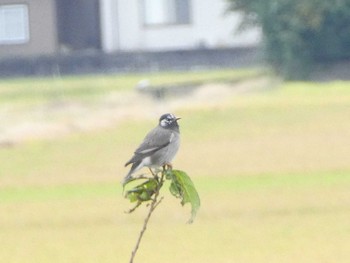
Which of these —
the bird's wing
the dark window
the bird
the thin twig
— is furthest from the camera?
the dark window

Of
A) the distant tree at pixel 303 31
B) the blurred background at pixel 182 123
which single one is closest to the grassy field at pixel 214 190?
the blurred background at pixel 182 123

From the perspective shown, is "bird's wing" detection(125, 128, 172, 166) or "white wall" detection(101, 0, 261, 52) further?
"white wall" detection(101, 0, 261, 52)

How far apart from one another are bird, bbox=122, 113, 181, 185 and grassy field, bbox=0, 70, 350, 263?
9.35m

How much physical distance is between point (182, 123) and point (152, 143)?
88.8ft

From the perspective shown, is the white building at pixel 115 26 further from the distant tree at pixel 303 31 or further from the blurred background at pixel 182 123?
the distant tree at pixel 303 31

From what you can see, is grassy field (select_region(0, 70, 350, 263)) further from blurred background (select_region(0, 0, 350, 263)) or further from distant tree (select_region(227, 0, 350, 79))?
distant tree (select_region(227, 0, 350, 79))

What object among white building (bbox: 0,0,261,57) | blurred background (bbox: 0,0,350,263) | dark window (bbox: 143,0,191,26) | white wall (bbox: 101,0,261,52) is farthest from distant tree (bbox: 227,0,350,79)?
dark window (bbox: 143,0,191,26)

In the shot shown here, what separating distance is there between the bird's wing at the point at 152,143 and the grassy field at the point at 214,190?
9.34m

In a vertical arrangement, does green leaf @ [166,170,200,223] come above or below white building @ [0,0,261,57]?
below

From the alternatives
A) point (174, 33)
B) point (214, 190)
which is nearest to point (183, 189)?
point (214, 190)

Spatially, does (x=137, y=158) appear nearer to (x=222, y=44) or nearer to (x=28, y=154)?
(x=28, y=154)

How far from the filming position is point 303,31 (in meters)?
38.3

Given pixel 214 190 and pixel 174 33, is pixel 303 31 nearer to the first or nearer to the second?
pixel 174 33

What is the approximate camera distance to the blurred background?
16.8 m
